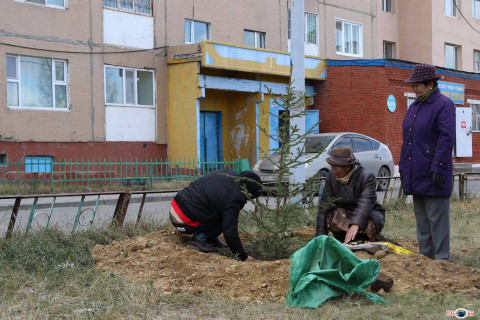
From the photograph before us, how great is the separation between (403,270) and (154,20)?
50.8ft

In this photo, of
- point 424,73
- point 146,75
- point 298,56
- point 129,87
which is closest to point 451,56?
point 146,75

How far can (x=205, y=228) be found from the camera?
6668 millimetres

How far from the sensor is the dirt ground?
16.4 feet

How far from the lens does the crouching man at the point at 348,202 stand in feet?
20.1

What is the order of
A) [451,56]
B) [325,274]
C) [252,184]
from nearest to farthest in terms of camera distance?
[325,274]
[252,184]
[451,56]

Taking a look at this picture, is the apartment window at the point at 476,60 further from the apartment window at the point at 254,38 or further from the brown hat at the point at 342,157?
the brown hat at the point at 342,157

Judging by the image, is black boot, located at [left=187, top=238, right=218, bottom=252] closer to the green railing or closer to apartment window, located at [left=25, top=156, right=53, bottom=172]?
the green railing

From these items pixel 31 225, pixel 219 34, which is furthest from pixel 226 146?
pixel 31 225

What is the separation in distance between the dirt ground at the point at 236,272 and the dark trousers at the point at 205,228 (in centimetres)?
24

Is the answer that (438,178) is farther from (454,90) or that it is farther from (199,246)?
(454,90)

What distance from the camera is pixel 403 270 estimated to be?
532cm

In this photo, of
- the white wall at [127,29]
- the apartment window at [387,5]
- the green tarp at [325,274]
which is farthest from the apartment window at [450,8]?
the green tarp at [325,274]

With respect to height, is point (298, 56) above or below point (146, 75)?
below

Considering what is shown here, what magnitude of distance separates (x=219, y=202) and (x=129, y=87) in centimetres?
1342
